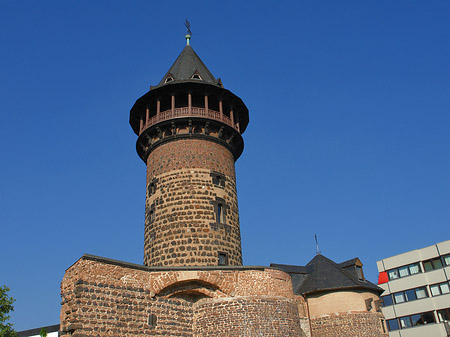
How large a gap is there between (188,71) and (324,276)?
13.9m

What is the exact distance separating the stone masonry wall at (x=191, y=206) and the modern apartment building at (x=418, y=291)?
2472cm

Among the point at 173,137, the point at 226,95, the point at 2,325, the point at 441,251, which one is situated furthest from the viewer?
the point at 441,251

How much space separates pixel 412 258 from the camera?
40156mm

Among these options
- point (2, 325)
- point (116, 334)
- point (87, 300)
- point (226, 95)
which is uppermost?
point (226, 95)

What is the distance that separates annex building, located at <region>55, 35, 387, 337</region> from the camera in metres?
14.7

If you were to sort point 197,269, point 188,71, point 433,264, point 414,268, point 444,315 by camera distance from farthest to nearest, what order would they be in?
1. point 414,268
2. point 433,264
3. point 444,315
4. point 188,71
5. point 197,269

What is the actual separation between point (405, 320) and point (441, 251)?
23.9 feet

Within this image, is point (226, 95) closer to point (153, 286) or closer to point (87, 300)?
point (153, 286)

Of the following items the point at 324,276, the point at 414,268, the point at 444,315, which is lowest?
the point at 444,315

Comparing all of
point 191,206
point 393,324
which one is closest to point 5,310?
point 191,206

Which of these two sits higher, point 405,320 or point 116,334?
point 405,320

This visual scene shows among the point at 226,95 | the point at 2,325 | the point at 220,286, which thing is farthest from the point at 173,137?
the point at 2,325

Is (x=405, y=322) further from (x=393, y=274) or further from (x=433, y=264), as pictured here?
(x=433, y=264)

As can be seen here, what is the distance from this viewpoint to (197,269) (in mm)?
17062
